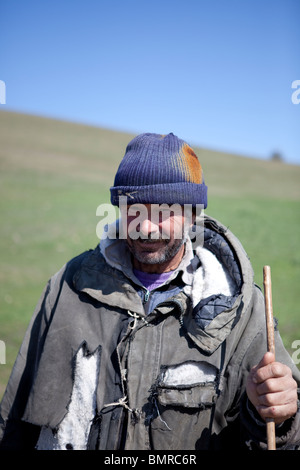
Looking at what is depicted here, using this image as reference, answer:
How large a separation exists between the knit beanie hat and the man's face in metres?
0.05

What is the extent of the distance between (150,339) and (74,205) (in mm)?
18274

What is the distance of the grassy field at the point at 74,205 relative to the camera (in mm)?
9039

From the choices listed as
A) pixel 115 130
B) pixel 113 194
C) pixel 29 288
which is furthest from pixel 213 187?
pixel 113 194

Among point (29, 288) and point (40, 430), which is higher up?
point (29, 288)

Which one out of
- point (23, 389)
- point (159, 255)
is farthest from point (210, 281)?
point (23, 389)

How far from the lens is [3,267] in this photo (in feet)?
34.6

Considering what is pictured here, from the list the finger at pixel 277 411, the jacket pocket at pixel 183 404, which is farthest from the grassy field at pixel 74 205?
the finger at pixel 277 411

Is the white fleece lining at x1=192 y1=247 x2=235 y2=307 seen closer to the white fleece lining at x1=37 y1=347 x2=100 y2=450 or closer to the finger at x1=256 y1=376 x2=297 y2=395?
the finger at x1=256 y1=376 x2=297 y2=395

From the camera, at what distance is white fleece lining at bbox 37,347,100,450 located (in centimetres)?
212

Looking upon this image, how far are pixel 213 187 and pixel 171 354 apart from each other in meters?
28.6

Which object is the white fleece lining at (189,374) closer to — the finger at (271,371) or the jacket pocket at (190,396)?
the jacket pocket at (190,396)
